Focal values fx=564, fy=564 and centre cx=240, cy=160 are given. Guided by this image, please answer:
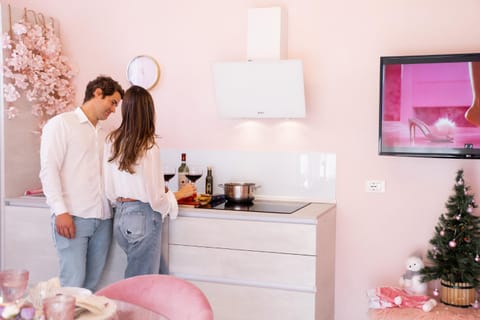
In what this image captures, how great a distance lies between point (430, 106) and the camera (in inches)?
128

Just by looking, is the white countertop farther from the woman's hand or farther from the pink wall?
the pink wall

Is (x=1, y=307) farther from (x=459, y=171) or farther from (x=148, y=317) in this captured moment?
(x=459, y=171)

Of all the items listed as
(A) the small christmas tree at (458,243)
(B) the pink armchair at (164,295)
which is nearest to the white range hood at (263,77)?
(A) the small christmas tree at (458,243)

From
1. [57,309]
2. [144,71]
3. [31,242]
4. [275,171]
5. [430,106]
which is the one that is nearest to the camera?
[57,309]

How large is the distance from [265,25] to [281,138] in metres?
0.74

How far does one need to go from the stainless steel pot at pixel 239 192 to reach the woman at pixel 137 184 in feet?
1.65

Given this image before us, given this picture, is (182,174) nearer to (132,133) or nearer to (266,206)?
(266,206)

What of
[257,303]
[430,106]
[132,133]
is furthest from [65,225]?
[430,106]

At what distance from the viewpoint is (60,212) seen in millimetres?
2916

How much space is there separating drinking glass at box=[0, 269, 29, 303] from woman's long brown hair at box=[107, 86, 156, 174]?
4.53 ft

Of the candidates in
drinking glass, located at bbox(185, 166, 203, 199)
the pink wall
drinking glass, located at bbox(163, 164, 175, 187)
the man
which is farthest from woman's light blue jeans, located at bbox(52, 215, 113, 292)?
the pink wall

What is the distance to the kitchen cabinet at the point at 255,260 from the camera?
304cm

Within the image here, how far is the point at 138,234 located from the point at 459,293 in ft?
5.95

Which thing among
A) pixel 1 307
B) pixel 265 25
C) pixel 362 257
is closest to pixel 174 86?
pixel 265 25
